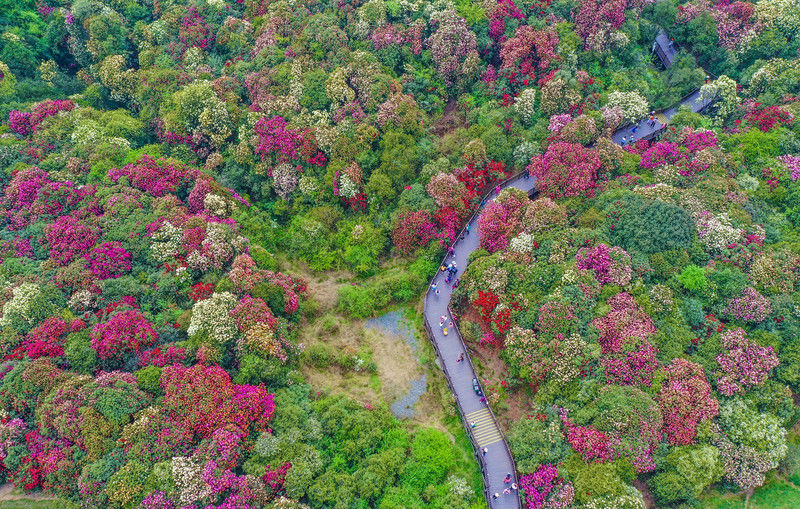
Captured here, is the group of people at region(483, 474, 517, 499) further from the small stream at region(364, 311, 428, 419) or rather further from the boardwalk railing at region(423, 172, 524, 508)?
the small stream at region(364, 311, 428, 419)

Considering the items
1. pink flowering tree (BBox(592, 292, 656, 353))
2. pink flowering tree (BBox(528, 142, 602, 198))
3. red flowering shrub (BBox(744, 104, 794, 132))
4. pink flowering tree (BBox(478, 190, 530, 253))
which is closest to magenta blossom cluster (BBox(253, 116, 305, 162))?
pink flowering tree (BBox(478, 190, 530, 253))

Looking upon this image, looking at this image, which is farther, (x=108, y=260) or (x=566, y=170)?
(x=566, y=170)

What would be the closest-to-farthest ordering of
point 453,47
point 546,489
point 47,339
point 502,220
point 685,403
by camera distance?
point 546,489 → point 685,403 → point 47,339 → point 502,220 → point 453,47

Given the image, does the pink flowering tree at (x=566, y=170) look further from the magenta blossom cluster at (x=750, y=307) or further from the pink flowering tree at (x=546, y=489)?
the pink flowering tree at (x=546, y=489)

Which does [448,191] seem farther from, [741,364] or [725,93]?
[725,93]

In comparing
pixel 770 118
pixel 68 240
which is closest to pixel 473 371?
pixel 68 240

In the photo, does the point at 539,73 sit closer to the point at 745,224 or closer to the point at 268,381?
the point at 745,224
